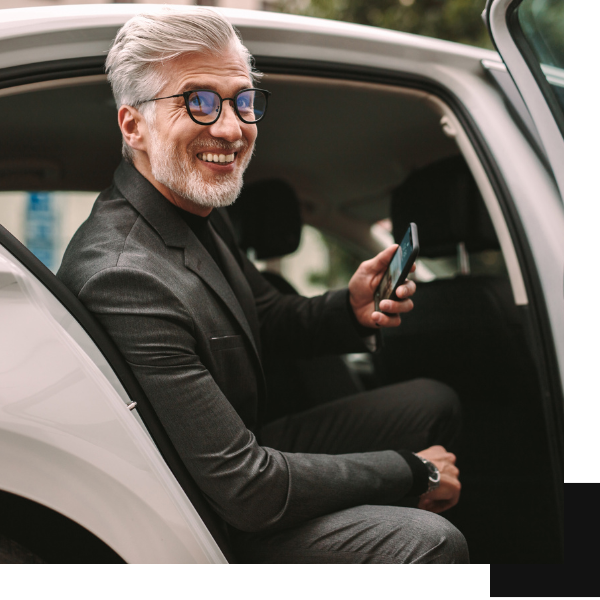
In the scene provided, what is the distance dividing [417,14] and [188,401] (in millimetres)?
6463

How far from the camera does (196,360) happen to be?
1.18 m

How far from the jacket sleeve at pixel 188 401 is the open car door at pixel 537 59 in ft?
3.22

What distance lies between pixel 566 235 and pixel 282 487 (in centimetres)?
92

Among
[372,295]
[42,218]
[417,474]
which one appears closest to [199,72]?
[372,295]

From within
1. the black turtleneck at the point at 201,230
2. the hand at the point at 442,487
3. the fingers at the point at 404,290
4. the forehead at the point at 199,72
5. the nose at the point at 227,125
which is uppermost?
the forehead at the point at 199,72

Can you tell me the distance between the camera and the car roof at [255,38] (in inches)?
52.6

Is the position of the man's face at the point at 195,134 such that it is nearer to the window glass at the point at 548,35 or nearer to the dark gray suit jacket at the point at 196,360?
the dark gray suit jacket at the point at 196,360

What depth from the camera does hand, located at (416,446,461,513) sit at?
4.98ft

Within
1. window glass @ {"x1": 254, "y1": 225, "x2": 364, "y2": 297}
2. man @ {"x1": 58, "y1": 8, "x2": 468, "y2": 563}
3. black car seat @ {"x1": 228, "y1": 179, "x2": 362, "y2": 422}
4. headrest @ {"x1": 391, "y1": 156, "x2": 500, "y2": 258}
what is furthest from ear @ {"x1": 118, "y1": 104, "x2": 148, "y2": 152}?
window glass @ {"x1": 254, "y1": 225, "x2": 364, "y2": 297}

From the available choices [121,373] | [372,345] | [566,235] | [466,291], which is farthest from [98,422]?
[466,291]

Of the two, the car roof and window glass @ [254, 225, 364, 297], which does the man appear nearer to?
the car roof

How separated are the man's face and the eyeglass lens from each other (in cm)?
2

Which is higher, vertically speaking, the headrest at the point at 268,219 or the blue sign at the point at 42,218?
the blue sign at the point at 42,218

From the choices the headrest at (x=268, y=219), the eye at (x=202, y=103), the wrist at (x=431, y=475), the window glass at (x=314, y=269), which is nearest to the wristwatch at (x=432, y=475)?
the wrist at (x=431, y=475)
